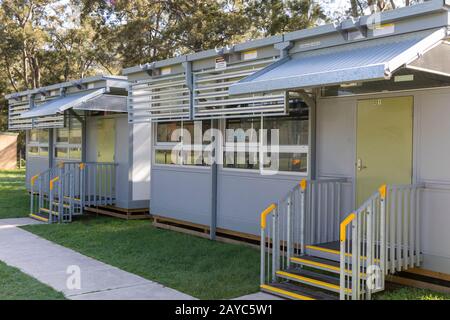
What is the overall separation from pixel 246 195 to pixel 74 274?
281cm

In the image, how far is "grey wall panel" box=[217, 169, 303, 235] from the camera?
7.27 metres

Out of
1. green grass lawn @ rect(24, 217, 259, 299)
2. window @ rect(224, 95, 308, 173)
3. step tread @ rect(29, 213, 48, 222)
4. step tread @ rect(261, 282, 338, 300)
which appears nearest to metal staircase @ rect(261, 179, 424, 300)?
step tread @ rect(261, 282, 338, 300)

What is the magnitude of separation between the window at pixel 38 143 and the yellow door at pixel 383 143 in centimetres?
1057

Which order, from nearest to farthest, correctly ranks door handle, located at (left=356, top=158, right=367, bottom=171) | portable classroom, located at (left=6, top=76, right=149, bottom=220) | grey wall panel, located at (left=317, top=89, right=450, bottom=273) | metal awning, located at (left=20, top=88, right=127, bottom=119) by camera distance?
1. grey wall panel, located at (left=317, top=89, right=450, bottom=273)
2. door handle, located at (left=356, top=158, right=367, bottom=171)
3. metal awning, located at (left=20, top=88, right=127, bottom=119)
4. portable classroom, located at (left=6, top=76, right=149, bottom=220)

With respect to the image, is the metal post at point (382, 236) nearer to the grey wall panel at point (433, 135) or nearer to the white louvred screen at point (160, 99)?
the grey wall panel at point (433, 135)

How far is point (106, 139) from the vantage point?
11602mm

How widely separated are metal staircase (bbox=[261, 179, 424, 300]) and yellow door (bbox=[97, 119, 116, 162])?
20.8 feet

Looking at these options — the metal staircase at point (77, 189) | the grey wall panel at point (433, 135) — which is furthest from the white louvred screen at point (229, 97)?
the metal staircase at point (77, 189)

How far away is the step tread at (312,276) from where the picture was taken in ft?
17.1

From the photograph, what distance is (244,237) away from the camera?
7.78 m

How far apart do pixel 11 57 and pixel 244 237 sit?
72.0 feet

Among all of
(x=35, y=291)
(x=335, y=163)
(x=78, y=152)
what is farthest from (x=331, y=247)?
(x=78, y=152)

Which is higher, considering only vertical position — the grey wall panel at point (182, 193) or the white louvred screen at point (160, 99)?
the white louvred screen at point (160, 99)

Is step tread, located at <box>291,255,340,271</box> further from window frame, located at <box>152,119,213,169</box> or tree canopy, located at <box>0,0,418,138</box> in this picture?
tree canopy, located at <box>0,0,418,138</box>
